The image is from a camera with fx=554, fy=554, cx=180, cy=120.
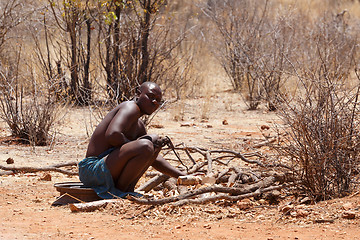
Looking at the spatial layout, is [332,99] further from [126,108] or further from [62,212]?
[62,212]

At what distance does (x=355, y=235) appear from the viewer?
346 centimetres

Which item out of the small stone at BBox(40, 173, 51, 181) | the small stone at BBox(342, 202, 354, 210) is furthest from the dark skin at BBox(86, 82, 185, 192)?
the small stone at BBox(342, 202, 354, 210)

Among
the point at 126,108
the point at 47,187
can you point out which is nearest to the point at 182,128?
the point at 47,187

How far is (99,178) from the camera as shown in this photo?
181 inches

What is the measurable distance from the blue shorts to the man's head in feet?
1.48

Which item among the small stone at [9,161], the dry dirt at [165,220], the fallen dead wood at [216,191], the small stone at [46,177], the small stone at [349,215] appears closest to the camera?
the dry dirt at [165,220]

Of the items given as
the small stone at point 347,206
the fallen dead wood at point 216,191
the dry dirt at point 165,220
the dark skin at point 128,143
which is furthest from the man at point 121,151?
the small stone at point 347,206

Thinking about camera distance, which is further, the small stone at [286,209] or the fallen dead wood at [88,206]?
the fallen dead wood at [88,206]

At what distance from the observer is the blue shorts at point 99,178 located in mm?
4574

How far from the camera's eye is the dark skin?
4480 millimetres

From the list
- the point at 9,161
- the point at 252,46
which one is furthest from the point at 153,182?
the point at 252,46

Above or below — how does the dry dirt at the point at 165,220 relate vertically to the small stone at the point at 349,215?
below

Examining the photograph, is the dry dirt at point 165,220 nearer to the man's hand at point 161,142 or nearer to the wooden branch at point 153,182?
the man's hand at point 161,142

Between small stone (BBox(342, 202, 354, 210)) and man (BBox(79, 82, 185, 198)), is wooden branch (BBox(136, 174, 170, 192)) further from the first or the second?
small stone (BBox(342, 202, 354, 210))
